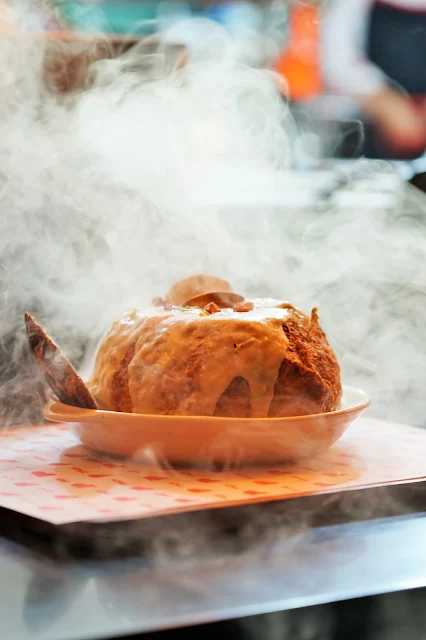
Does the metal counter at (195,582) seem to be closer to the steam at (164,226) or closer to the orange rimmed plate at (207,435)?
the orange rimmed plate at (207,435)

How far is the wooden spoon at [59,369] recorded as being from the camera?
1249 millimetres

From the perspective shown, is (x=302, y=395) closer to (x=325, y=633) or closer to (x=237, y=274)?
(x=325, y=633)

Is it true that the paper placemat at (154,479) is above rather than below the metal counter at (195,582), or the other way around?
below

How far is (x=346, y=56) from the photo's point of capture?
3506mm

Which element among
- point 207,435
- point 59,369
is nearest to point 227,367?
point 207,435

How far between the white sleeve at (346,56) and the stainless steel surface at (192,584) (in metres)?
2.74

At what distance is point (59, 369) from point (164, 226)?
3.52 ft

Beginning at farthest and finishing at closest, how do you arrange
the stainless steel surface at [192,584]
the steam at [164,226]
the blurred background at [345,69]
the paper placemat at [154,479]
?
the blurred background at [345,69] < the steam at [164,226] < the paper placemat at [154,479] < the stainless steel surface at [192,584]

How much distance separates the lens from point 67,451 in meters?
1.37

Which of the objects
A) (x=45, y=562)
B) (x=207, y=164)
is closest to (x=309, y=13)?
(x=207, y=164)

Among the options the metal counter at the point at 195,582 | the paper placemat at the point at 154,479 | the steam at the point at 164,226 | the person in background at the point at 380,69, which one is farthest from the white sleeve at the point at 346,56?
the metal counter at the point at 195,582

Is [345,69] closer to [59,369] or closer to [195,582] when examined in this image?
[59,369]

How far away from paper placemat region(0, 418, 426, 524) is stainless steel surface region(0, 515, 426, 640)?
67mm

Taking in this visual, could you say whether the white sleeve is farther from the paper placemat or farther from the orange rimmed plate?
the orange rimmed plate
